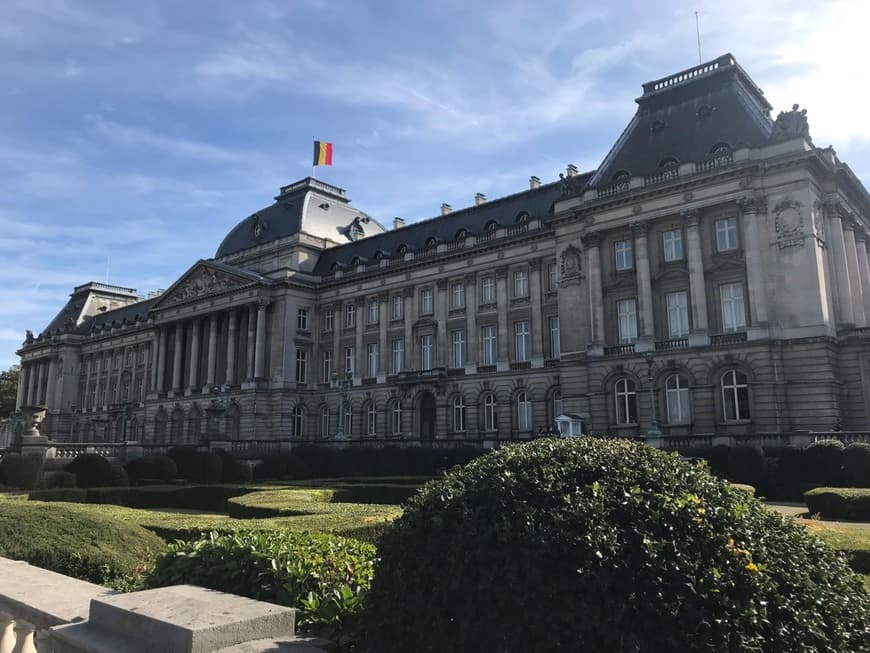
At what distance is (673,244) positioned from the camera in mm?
41469

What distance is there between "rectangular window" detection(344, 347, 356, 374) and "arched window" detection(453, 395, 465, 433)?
1281 centimetres

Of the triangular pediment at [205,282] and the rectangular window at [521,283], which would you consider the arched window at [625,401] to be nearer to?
the rectangular window at [521,283]

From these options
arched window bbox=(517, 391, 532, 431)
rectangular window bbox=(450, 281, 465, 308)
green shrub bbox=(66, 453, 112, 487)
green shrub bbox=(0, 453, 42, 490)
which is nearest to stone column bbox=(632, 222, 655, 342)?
arched window bbox=(517, 391, 532, 431)

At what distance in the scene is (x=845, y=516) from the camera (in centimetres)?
2098

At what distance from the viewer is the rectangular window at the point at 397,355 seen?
58.6 m

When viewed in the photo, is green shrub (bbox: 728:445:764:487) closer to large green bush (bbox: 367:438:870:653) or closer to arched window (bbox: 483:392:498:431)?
arched window (bbox: 483:392:498:431)

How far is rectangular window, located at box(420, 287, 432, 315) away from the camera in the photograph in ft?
188

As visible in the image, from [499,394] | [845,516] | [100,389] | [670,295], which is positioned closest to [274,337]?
[499,394]

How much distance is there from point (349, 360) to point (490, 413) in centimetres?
1728

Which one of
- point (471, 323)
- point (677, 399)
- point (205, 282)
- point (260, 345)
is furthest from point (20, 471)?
point (205, 282)

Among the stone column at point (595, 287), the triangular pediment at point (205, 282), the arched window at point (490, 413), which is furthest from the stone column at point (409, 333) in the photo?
the stone column at point (595, 287)

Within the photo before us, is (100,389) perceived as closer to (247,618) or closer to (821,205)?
(821,205)

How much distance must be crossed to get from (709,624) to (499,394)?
153 ft

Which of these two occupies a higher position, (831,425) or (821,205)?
(821,205)
